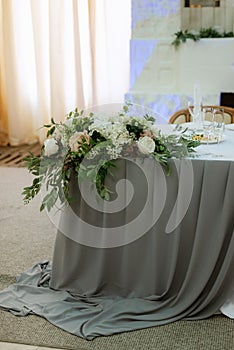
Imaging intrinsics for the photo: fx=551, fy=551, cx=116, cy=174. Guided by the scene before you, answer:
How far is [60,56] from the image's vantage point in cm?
632

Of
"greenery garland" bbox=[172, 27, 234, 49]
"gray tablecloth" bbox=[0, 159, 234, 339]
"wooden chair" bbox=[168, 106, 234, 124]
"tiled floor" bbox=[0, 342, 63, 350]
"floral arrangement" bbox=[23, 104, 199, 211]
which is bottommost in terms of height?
"tiled floor" bbox=[0, 342, 63, 350]

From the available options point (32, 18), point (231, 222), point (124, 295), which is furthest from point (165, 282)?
point (32, 18)

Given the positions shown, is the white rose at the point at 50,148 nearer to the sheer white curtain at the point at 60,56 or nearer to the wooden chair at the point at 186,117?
the wooden chair at the point at 186,117

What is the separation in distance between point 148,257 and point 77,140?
68cm

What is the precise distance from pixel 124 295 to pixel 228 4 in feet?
12.5

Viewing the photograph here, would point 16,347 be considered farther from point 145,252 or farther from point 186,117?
point 186,117

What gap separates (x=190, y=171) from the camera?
2588 millimetres

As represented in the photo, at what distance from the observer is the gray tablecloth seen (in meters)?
2.58

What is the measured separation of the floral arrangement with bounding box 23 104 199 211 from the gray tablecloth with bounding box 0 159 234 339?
0.23ft

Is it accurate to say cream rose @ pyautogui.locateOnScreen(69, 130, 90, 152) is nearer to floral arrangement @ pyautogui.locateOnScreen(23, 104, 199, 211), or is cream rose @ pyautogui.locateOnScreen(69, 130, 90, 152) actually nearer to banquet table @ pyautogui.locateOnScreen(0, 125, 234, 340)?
floral arrangement @ pyautogui.locateOnScreen(23, 104, 199, 211)

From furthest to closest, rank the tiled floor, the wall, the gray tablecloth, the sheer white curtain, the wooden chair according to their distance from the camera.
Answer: the sheer white curtain
the wall
the wooden chair
the gray tablecloth
the tiled floor

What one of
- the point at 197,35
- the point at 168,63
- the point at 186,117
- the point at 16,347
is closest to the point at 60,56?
the point at 168,63

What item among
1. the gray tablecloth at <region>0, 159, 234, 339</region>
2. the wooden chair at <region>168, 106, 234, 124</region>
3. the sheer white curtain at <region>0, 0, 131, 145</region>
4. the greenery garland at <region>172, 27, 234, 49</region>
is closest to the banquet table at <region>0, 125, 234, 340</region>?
the gray tablecloth at <region>0, 159, 234, 339</region>

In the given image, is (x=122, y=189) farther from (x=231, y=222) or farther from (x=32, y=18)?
(x=32, y=18)
